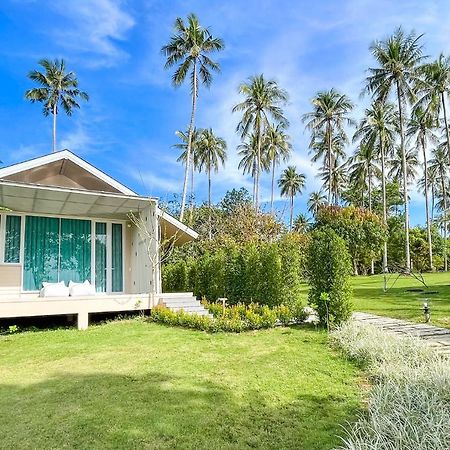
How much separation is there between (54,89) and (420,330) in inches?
1444

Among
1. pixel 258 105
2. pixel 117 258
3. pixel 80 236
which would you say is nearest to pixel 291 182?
pixel 258 105

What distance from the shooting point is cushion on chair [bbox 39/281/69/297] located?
443 inches

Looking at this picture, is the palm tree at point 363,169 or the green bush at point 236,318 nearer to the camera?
the green bush at point 236,318

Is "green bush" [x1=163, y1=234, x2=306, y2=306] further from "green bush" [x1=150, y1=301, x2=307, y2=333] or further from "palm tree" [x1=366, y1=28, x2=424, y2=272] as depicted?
"palm tree" [x1=366, y1=28, x2=424, y2=272]

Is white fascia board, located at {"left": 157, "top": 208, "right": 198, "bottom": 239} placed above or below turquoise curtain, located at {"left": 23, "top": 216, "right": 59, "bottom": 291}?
above

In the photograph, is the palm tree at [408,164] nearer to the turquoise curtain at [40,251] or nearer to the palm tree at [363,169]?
the palm tree at [363,169]

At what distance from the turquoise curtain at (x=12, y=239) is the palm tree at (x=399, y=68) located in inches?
1068

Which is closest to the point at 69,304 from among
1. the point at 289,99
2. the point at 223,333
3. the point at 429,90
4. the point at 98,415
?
the point at 223,333

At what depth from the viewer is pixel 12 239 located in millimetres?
11914

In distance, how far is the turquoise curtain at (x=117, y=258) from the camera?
13.4 m

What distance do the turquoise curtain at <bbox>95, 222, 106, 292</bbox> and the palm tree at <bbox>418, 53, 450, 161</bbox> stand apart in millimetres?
26665

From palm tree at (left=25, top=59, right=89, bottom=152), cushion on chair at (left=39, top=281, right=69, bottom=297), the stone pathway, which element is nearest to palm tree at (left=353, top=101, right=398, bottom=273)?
the stone pathway

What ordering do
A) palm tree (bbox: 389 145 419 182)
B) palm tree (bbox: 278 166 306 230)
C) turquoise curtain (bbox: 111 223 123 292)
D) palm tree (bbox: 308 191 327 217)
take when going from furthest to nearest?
palm tree (bbox: 308 191 327 217)
palm tree (bbox: 278 166 306 230)
palm tree (bbox: 389 145 419 182)
turquoise curtain (bbox: 111 223 123 292)

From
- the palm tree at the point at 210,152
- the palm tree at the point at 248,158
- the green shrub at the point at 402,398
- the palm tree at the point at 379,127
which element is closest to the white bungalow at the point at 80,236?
the green shrub at the point at 402,398
